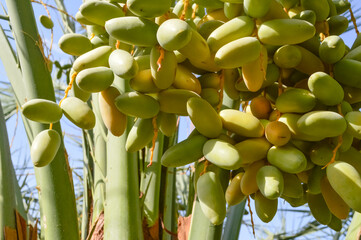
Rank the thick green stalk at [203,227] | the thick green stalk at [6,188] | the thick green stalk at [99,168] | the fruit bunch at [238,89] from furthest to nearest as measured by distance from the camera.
Answer: 1. the thick green stalk at [99,168]
2. the thick green stalk at [6,188]
3. the thick green stalk at [203,227]
4. the fruit bunch at [238,89]

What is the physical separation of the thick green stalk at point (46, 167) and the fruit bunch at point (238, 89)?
34cm

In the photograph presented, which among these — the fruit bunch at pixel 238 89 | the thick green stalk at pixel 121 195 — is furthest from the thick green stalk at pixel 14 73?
the fruit bunch at pixel 238 89

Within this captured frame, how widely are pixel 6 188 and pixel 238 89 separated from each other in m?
0.64

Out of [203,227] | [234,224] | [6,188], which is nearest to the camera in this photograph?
[203,227]

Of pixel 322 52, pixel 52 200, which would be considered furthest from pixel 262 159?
pixel 52 200

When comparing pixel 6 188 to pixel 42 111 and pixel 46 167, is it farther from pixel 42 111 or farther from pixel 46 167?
pixel 42 111

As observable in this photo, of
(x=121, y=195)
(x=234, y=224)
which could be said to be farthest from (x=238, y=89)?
(x=234, y=224)

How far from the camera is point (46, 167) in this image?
0.99m

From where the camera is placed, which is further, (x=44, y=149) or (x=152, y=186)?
(x=152, y=186)

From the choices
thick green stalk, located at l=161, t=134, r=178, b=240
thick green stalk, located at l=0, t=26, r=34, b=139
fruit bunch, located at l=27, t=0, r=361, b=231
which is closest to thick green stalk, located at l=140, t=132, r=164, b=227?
thick green stalk, located at l=161, t=134, r=178, b=240

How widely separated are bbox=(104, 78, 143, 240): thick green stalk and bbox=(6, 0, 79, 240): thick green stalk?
0.25 ft

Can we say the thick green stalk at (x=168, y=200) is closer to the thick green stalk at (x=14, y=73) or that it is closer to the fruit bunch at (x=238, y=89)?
the thick green stalk at (x=14, y=73)

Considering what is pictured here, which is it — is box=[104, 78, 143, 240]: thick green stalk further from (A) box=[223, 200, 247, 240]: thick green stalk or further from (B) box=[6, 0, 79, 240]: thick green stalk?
(A) box=[223, 200, 247, 240]: thick green stalk

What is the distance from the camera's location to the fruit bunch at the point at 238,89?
2.00 ft
